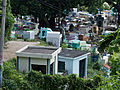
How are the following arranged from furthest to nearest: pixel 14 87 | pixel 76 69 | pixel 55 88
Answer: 1. pixel 76 69
2. pixel 55 88
3. pixel 14 87

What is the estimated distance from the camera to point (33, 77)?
11984mm

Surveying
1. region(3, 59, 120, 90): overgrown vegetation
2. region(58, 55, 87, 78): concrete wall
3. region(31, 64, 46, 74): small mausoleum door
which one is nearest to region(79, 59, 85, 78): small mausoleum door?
region(58, 55, 87, 78): concrete wall

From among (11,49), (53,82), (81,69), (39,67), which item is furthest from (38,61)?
(11,49)

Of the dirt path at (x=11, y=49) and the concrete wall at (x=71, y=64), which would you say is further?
the dirt path at (x=11, y=49)

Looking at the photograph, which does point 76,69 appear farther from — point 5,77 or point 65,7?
point 65,7

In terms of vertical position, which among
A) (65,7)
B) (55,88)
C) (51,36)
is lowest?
(55,88)

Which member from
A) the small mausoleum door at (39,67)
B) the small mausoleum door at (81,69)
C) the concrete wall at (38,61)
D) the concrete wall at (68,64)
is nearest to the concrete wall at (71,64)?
the concrete wall at (68,64)

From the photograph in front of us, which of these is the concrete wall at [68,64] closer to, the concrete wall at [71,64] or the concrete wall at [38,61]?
the concrete wall at [71,64]

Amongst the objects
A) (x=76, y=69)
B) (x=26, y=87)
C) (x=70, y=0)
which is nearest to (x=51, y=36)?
(x=76, y=69)

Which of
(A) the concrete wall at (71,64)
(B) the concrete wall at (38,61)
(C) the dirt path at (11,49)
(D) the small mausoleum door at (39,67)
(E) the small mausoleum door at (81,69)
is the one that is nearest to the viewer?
(B) the concrete wall at (38,61)

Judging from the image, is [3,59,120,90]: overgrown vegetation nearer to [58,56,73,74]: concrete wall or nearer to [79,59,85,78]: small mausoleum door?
[58,56,73,74]: concrete wall

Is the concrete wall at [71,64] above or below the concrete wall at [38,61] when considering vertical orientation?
below

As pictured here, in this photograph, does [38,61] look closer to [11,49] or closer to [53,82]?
[53,82]

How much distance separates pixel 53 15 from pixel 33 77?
21404 millimetres
